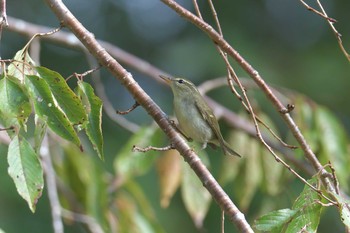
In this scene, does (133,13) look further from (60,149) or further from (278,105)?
(278,105)

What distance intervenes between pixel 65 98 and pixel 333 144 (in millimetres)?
2572

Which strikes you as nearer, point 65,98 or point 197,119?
point 65,98

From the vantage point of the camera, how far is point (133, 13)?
11.6 m

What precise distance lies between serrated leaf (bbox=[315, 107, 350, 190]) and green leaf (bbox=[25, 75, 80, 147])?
2501mm

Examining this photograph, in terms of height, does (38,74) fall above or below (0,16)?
below

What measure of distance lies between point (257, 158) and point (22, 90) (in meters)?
2.75

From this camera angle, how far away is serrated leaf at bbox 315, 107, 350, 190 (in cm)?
435

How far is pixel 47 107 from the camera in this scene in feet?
6.97

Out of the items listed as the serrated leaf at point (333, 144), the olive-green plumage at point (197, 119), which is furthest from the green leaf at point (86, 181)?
the serrated leaf at point (333, 144)

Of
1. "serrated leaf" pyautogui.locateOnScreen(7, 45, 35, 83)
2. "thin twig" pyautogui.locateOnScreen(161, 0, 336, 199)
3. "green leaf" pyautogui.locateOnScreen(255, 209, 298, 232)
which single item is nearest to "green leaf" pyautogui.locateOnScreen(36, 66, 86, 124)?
"serrated leaf" pyautogui.locateOnScreen(7, 45, 35, 83)

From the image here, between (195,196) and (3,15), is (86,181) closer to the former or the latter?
(195,196)

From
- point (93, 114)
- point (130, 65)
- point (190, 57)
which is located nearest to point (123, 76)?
point (93, 114)

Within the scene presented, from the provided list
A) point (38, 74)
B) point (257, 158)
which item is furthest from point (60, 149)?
point (38, 74)

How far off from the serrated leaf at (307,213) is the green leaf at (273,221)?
0.07 ft
